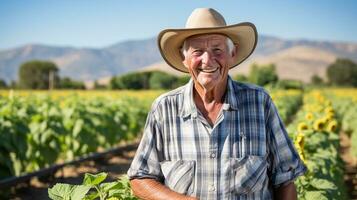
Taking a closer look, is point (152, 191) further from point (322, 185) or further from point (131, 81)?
point (131, 81)

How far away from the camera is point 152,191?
2.69 meters

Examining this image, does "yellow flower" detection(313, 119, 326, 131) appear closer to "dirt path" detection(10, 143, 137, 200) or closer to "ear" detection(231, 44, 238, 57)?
"dirt path" detection(10, 143, 137, 200)

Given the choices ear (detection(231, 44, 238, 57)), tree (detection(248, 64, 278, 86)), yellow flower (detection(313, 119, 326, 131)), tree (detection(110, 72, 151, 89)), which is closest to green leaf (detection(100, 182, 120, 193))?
ear (detection(231, 44, 238, 57))

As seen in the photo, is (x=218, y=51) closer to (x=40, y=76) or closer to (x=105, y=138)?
(x=105, y=138)

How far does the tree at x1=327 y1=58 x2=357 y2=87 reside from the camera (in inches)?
3900

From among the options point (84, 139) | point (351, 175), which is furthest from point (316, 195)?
point (84, 139)

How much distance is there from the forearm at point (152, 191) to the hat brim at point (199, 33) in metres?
0.67

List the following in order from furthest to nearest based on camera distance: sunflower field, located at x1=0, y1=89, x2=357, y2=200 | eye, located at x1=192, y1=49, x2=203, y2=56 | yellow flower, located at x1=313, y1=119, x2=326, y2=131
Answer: yellow flower, located at x1=313, y1=119, x2=326, y2=131, sunflower field, located at x1=0, y1=89, x2=357, y2=200, eye, located at x1=192, y1=49, x2=203, y2=56

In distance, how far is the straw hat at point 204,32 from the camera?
2.71 m

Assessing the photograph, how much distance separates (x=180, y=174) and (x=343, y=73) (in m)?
108

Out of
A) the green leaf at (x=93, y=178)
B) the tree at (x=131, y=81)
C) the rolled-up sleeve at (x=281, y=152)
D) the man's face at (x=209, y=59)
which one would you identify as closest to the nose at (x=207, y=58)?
the man's face at (x=209, y=59)

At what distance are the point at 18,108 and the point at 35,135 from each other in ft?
3.42

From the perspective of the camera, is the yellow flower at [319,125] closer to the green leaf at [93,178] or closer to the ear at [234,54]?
the ear at [234,54]

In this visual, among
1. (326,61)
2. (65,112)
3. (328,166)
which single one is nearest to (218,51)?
(328,166)
